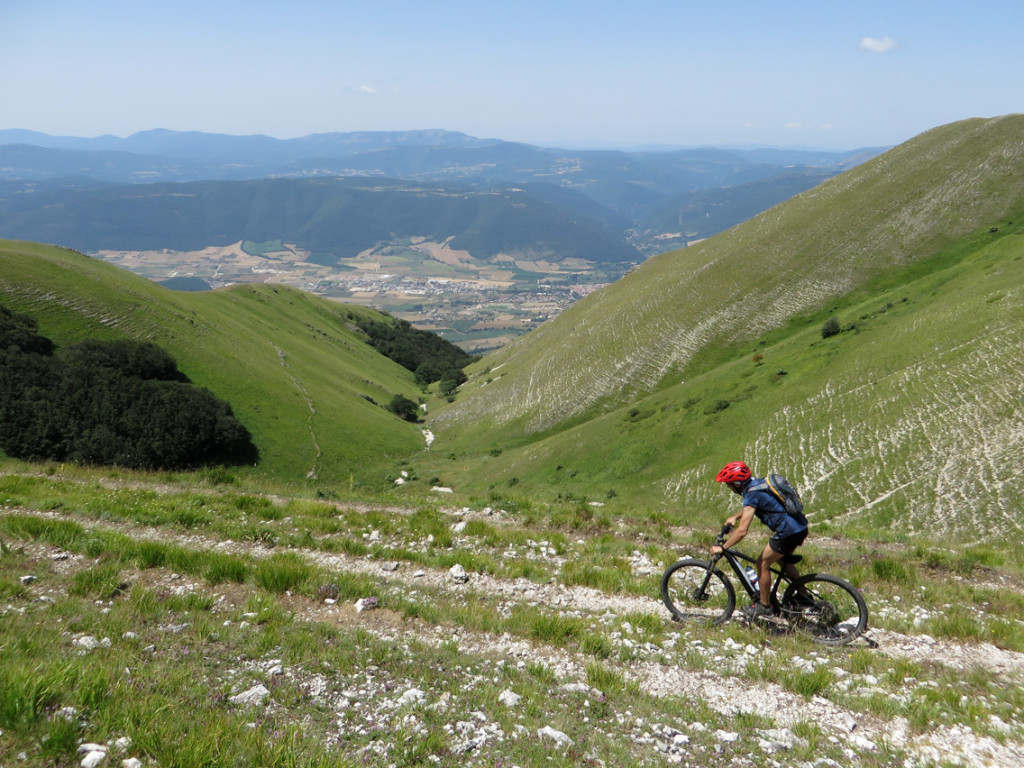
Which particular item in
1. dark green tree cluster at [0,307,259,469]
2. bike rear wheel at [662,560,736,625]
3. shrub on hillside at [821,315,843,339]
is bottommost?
dark green tree cluster at [0,307,259,469]

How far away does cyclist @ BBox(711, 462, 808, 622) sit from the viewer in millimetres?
9156

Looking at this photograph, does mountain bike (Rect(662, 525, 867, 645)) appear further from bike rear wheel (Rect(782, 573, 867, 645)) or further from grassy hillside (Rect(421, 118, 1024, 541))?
grassy hillside (Rect(421, 118, 1024, 541))

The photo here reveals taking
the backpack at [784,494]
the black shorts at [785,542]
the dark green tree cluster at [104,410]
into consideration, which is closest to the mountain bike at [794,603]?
the black shorts at [785,542]

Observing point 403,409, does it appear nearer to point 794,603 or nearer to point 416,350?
point 416,350

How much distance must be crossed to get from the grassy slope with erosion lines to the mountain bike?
5803 cm

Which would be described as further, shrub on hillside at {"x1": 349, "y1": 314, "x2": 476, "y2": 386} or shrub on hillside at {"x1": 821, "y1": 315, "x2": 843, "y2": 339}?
shrub on hillside at {"x1": 349, "y1": 314, "x2": 476, "y2": 386}

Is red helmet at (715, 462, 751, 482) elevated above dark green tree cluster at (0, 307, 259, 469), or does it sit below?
above

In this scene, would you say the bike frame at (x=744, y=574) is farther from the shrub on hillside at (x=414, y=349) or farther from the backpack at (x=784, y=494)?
the shrub on hillside at (x=414, y=349)

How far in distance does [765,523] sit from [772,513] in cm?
33

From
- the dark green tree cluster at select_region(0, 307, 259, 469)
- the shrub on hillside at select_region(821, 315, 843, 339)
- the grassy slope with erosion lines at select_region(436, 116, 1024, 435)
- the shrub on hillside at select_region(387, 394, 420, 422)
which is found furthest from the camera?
the shrub on hillside at select_region(387, 394, 420, 422)

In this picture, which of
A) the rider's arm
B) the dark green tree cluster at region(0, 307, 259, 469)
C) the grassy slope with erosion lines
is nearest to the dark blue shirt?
the rider's arm

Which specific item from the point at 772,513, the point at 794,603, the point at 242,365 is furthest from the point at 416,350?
the point at 772,513

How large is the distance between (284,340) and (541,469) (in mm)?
62928

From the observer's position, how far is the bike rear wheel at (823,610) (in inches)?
359
